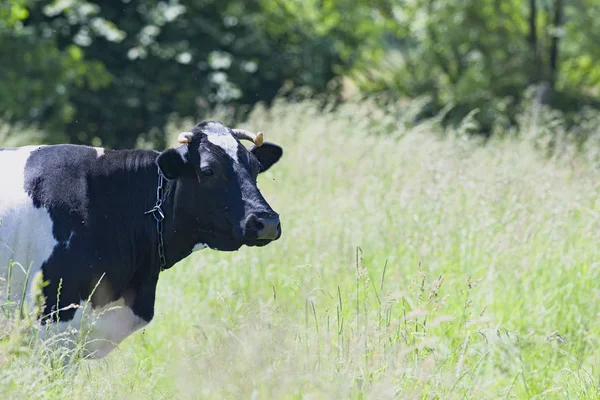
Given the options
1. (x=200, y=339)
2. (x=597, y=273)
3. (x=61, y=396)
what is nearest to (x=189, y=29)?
(x=597, y=273)

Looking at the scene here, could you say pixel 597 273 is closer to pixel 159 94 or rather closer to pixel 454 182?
pixel 454 182

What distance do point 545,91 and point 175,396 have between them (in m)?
17.2

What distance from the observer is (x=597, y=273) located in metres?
6.63

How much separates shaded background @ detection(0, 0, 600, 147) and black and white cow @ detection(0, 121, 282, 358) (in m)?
9.16

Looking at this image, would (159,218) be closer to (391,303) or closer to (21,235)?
(21,235)

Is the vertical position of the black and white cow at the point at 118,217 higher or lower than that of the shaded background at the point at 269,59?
higher

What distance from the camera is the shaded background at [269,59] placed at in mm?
16188

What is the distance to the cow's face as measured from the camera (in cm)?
509

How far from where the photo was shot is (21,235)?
16.2ft

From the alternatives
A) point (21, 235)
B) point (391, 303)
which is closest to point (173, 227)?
point (21, 235)

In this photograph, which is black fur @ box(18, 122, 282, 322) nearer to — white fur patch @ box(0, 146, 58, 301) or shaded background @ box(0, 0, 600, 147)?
white fur patch @ box(0, 146, 58, 301)

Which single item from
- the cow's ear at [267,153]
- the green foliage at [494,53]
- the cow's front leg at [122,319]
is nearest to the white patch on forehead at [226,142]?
the cow's ear at [267,153]

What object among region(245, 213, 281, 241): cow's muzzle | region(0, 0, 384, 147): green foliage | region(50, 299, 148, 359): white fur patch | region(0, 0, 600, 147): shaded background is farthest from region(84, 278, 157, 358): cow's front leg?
region(0, 0, 384, 147): green foliage

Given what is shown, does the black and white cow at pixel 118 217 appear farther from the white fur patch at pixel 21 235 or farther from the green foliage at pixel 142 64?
the green foliage at pixel 142 64
